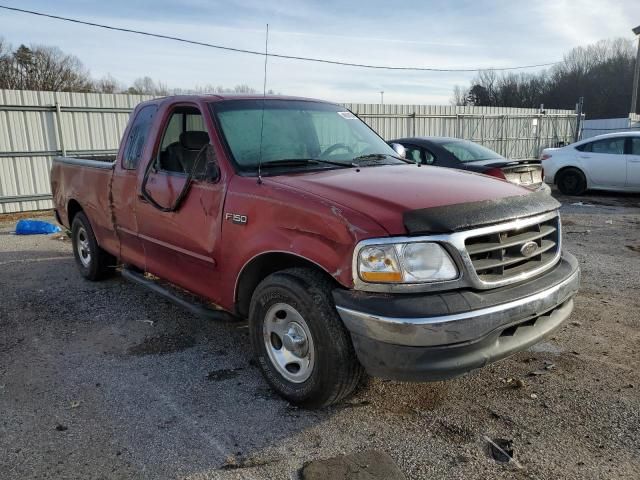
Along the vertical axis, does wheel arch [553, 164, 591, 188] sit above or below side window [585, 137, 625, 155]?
below

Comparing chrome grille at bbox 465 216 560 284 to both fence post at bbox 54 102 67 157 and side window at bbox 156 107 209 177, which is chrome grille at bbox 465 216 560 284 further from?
fence post at bbox 54 102 67 157

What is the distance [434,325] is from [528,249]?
89cm

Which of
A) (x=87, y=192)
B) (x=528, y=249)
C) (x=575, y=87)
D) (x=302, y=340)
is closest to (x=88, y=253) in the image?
(x=87, y=192)

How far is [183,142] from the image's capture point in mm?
4266

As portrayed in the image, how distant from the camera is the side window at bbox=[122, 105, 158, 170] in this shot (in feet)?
15.3

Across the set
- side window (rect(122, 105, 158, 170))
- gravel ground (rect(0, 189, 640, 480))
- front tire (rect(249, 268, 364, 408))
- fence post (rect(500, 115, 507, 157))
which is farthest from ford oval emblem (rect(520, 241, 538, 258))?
fence post (rect(500, 115, 507, 157))

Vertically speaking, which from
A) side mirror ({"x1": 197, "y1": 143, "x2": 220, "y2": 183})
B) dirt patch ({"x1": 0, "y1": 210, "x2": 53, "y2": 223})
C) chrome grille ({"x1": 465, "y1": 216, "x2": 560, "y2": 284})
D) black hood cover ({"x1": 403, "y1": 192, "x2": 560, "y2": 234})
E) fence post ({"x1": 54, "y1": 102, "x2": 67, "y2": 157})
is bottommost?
dirt patch ({"x1": 0, "y1": 210, "x2": 53, "y2": 223})

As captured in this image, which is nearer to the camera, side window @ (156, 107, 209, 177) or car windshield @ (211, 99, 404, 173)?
car windshield @ (211, 99, 404, 173)

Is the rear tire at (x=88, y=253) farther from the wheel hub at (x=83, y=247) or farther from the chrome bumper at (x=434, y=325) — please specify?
the chrome bumper at (x=434, y=325)

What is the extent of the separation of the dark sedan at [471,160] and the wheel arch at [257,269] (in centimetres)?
522

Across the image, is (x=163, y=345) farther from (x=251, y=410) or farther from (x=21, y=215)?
(x=21, y=215)

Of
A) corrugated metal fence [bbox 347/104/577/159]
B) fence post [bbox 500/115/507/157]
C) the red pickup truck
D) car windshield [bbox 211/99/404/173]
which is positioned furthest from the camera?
fence post [bbox 500/115/507/157]

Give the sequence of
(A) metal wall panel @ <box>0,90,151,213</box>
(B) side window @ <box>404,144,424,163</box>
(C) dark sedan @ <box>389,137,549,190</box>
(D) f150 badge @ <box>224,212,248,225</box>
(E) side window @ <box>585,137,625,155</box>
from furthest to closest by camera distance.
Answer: (E) side window @ <box>585,137,625,155</box> → (A) metal wall panel @ <box>0,90,151,213</box> → (B) side window @ <box>404,144,424,163</box> → (C) dark sedan @ <box>389,137,549,190</box> → (D) f150 badge @ <box>224,212,248,225</box>

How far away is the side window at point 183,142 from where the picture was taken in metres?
3.96
